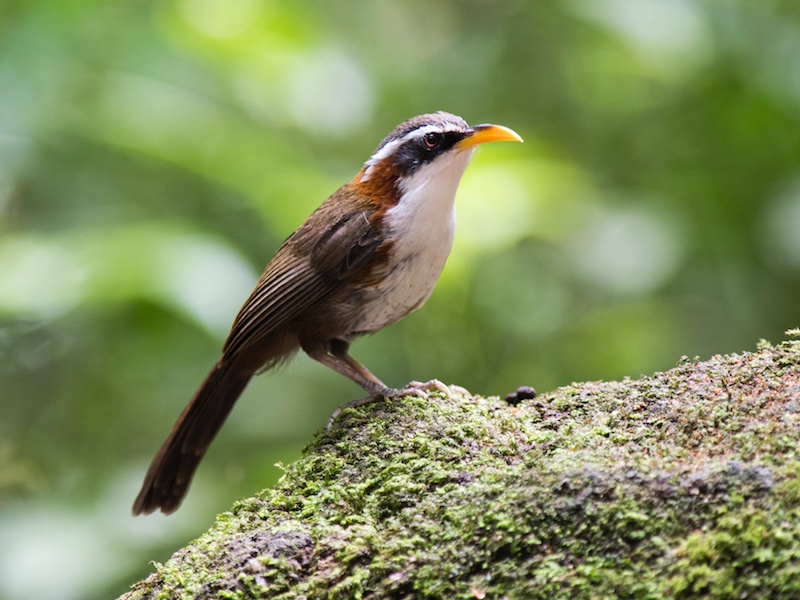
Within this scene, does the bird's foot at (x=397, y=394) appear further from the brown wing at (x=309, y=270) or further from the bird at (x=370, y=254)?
the brown wing at (x=309, y=270)

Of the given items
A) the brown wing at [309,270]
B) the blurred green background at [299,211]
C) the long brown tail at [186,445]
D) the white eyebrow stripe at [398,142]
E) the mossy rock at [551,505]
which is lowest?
the mossy rock at [551,505]

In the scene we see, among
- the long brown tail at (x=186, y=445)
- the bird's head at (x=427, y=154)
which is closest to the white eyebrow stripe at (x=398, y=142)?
the bird's head at (x=427, y=154)

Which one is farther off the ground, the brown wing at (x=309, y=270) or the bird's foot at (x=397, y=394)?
the brown wing at (x=309, y=270)

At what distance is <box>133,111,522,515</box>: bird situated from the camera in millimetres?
3656

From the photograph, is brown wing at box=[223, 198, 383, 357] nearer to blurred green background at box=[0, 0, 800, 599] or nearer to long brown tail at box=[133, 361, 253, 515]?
long brown tail at box=[133, 361, 253, 515]

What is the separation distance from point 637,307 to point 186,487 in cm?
285

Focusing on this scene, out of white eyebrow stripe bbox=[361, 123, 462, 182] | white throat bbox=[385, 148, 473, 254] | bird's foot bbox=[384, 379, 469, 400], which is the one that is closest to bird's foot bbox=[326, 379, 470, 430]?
bird's foot bbox=[384, 379, 469, 400]

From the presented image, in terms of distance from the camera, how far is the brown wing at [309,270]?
12.0 feet

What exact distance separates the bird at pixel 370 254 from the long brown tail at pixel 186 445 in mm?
219

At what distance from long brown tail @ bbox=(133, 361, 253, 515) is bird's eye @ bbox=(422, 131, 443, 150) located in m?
1.32

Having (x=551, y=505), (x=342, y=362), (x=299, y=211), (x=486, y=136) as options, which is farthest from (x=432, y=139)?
(x=551, y=505)

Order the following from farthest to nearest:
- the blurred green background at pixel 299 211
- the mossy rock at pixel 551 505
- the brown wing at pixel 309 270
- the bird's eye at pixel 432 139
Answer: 1. the blurred green background at pixel 299 211
2. the bird's eye at pixel 432 139
3. the brown wing at pixel 309 270
4. the mossy rock at pixel 551 505

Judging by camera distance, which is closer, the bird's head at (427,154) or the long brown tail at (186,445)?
the bird's head at (427,154)

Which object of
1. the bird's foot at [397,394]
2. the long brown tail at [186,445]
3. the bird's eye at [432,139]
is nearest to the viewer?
the bird's foot at [397,394]
